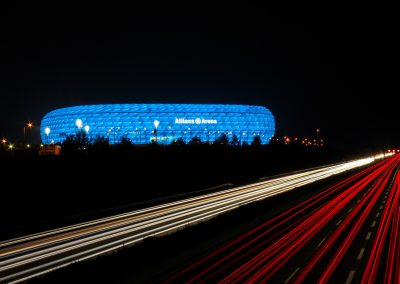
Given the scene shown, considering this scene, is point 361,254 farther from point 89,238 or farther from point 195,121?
point 195,121

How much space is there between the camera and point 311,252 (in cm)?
1292

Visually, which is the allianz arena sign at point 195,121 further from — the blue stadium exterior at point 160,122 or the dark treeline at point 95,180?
the dark treeline at point 95,180

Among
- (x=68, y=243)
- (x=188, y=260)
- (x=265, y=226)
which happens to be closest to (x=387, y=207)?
(x=265, y=226)

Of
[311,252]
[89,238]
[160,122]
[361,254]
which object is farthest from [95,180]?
[160,122]

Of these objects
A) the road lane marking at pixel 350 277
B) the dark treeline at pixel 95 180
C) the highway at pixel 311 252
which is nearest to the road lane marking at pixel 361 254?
the highway at pixel 311 252

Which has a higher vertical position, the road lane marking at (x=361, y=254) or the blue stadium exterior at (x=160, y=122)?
the blue stadium exterior at (x=160, y=122)

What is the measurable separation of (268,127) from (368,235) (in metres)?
139

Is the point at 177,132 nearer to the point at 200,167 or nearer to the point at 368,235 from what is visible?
the point at 200,167

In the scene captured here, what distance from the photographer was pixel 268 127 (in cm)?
15288

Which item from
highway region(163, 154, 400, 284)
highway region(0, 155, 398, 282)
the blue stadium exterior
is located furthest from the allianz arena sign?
highway region(163, 154, 400, 284)

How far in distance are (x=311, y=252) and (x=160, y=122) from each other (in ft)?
389

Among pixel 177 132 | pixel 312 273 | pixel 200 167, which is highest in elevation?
pixel 177 132

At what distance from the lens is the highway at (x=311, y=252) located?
10500mm

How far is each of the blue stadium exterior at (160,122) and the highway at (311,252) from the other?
107 metres
